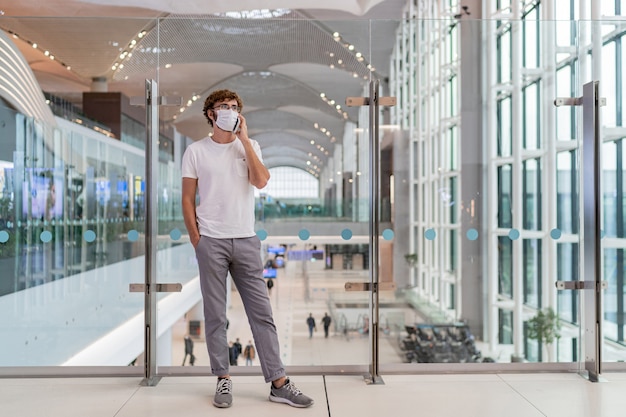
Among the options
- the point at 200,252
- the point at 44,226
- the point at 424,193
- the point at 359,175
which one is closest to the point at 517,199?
the point at 424,193

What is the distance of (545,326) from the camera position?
4781 millimetres

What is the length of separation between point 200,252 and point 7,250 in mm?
1600

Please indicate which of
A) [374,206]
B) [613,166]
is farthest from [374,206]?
[613,166]

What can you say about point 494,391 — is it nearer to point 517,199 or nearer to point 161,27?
point 517,199

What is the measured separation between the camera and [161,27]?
425 centimetres

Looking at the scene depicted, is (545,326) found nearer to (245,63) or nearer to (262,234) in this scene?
(262,234)

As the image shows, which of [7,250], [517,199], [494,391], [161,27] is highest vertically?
[161,27]

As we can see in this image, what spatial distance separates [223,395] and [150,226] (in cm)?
121

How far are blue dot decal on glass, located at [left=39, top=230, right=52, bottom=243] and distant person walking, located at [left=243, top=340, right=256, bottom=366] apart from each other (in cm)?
152

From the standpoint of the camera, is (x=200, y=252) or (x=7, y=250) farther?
(x=7, y=250)

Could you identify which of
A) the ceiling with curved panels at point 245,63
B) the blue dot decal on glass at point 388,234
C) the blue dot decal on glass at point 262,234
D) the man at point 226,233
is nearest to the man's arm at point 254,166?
the man at point 226,233

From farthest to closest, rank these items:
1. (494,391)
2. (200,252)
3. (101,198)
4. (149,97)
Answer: (101,198) → (149,97) → (494,391) → (200,252)

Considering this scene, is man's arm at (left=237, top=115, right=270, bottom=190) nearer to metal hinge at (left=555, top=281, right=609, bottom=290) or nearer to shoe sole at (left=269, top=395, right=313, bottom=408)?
shoe sole at (left=269, top=395, right=313, bottom=408)

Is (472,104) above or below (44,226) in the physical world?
above
